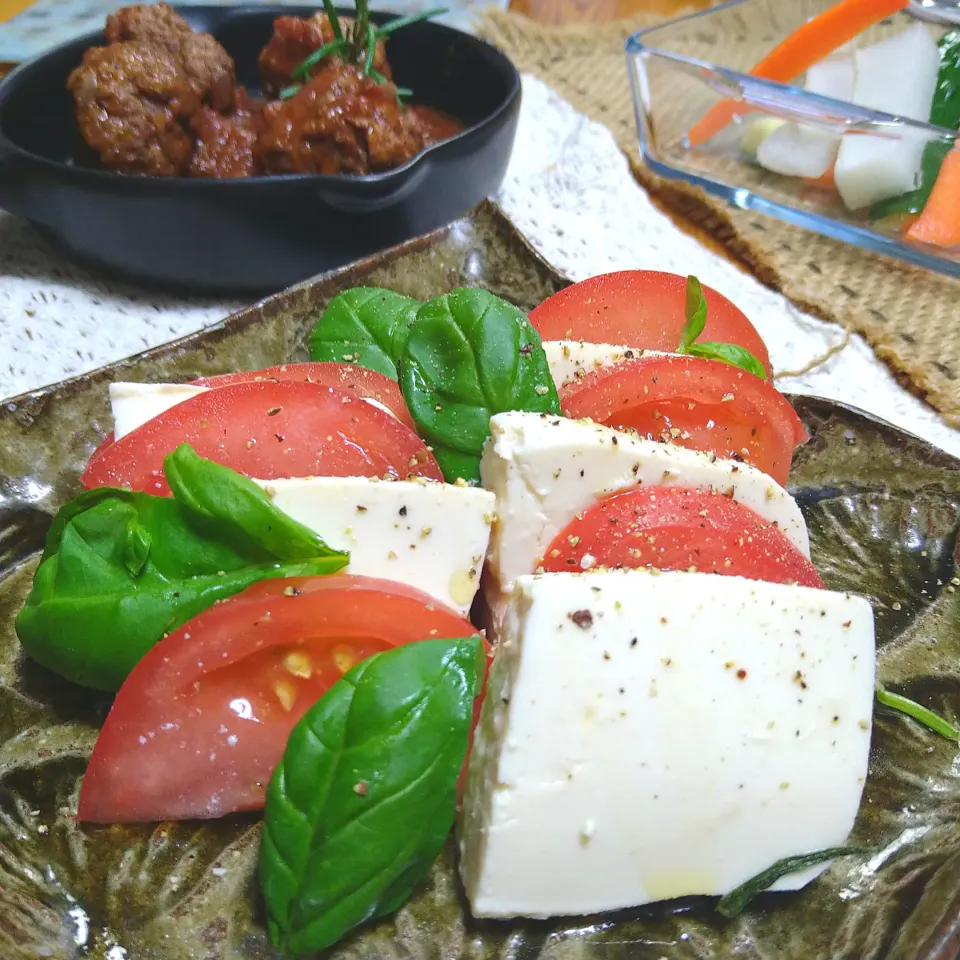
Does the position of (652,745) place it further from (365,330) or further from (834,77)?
(834,77)

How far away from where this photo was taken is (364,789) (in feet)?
3.68

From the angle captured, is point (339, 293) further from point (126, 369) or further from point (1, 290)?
point (1, 290)

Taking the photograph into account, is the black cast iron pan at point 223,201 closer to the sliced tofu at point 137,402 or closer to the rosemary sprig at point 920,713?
the sliced tofu at point 137,402

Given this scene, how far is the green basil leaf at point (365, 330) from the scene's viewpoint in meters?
1.89

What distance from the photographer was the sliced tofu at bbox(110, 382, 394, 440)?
1.56m

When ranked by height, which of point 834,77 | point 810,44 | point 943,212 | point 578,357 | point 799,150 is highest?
point 578,357

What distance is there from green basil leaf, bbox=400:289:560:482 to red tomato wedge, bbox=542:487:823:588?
233mm

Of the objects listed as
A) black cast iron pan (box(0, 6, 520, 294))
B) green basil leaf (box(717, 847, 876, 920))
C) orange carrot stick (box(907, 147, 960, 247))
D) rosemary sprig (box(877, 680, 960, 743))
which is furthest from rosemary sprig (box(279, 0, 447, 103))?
green basil leaf (box(717, 847, 876, 920))

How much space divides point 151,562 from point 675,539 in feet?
2.53

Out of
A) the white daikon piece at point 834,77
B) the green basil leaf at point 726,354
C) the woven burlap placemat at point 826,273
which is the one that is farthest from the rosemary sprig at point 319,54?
the white daikon piece at point 834,77

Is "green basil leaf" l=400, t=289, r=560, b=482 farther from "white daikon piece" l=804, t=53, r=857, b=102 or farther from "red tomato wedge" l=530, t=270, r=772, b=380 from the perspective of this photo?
"white daikon piece" l=804, t=53, r=857, b=102

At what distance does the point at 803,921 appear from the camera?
1.24m

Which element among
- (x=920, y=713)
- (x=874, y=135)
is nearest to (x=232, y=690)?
(x=920, y=713)

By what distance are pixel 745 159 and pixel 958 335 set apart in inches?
45.0
